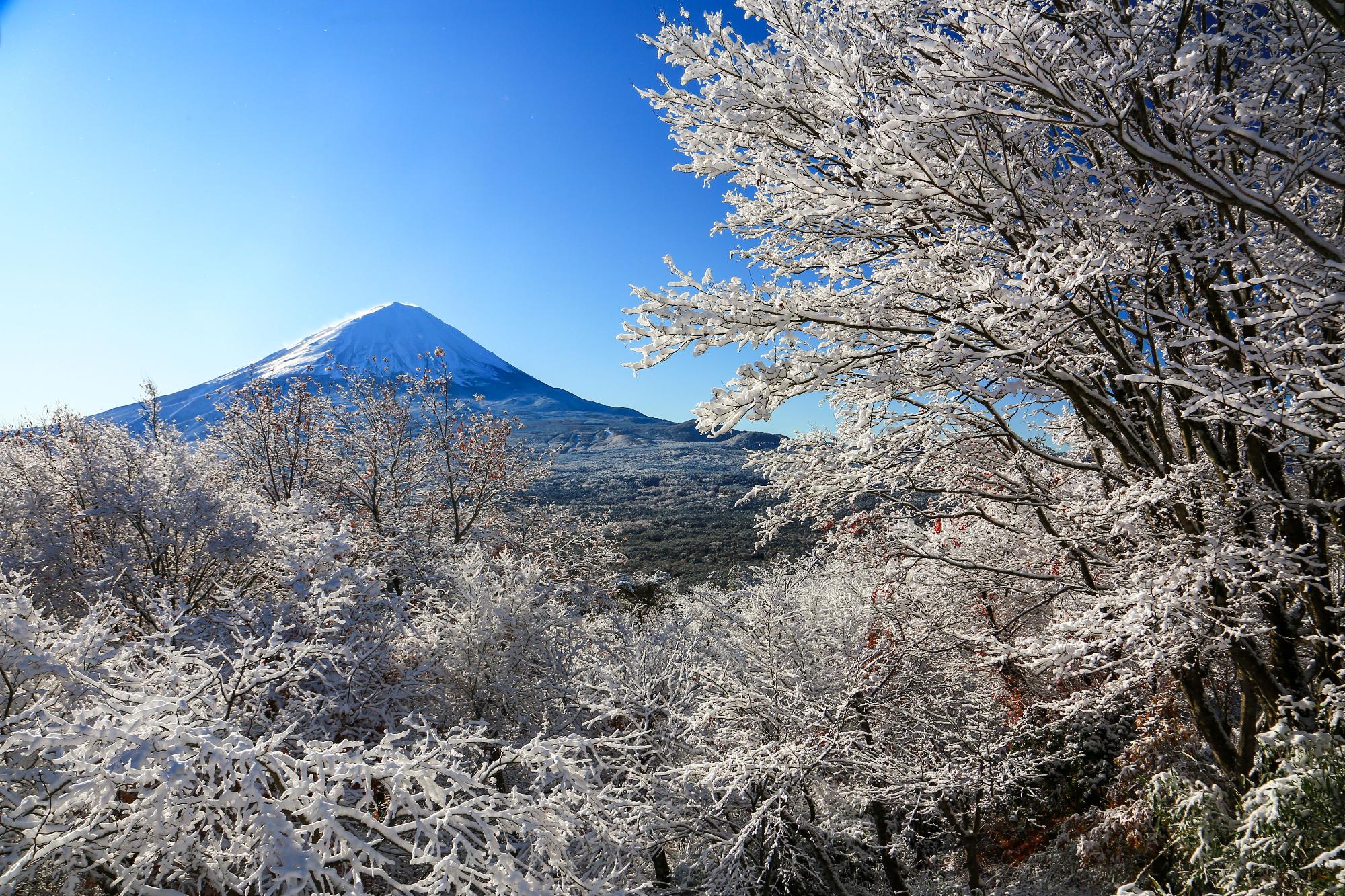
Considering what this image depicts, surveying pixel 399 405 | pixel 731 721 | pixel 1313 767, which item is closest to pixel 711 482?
pixel 399 405

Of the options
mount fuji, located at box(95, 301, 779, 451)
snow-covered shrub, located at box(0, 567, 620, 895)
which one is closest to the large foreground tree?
snow-covered shrub, located at box(0, 567, 620, 895)

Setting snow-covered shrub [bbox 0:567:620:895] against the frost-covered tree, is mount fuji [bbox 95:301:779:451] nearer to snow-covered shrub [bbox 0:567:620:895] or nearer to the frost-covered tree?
the frost-covered tree

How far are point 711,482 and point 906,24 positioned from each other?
256 feet

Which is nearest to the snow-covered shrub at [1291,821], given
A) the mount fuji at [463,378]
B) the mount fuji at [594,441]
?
the mount fuji at [594,441]

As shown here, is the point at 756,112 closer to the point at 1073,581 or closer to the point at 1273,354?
the point at 1273,354

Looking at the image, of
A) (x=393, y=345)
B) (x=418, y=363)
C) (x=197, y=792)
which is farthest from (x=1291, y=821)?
(x=393, y=345)

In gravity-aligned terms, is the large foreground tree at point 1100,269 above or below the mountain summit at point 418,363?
below

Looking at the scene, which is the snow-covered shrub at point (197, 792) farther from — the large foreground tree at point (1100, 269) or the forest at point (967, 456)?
the large foreground tree at point (1100, 269)

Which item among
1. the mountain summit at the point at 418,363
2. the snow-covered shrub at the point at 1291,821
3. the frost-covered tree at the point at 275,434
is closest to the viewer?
the snow-covered shrub at the point at 1291,821

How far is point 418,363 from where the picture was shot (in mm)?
96625

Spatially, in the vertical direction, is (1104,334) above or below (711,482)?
above

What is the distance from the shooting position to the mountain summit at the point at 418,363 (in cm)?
9353

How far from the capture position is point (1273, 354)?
237cm

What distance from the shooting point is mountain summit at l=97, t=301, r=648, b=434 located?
9353 centimetres
